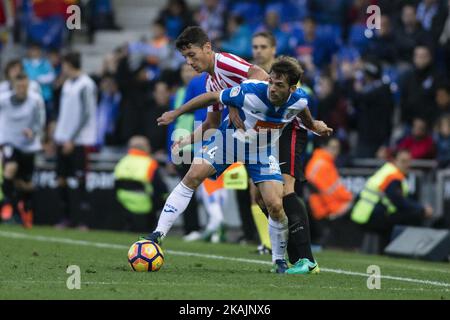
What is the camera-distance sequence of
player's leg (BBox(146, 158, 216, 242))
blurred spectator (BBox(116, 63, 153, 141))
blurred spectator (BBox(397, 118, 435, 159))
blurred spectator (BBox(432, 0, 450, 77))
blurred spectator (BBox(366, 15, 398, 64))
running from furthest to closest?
blurred spectator (BBox(116, 63, 153, 141)), blurred spectator (BBox(366, 15, 398, 64)), blurred spectator (BBox(432, 0, 450, 77)), blurred spectator (BBox(397, 118, 435, 159)), player's leg (BBox(146, 158, 216, 242))

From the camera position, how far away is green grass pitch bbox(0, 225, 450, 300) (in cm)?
786

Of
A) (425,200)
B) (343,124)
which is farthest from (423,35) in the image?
(425,200)

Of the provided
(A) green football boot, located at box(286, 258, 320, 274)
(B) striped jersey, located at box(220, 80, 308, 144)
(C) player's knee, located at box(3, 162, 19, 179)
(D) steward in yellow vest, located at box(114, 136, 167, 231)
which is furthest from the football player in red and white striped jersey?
(C) player's knee, located at box(3, 162, 19, 179)

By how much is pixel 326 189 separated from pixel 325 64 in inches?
138

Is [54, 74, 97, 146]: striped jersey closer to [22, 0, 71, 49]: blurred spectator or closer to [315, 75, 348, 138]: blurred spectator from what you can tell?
[315, 75, 348, 138]: blurred spectator

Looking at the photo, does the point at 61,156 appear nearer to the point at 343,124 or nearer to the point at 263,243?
the point at 343,124

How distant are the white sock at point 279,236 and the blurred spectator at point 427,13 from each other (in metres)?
8.47

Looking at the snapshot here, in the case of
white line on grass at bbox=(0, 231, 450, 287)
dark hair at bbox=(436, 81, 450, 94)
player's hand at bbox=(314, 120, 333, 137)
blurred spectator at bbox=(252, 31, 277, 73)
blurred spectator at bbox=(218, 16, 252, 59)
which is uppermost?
blurred spectator at bbox=(218, 16, 252, 59)

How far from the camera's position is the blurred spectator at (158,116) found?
18.2 m

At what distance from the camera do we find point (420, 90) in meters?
16.5

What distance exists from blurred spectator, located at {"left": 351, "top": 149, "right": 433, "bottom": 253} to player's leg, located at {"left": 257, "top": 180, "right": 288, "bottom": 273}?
4984mm

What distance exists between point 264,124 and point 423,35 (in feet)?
27.2

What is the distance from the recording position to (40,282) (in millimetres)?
8422

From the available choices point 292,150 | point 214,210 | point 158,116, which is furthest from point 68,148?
point 292,150
